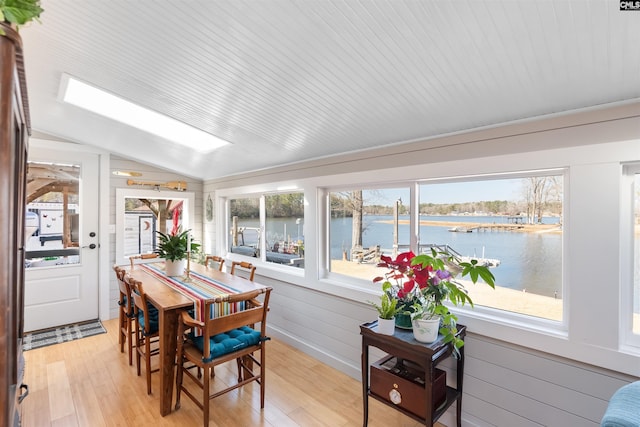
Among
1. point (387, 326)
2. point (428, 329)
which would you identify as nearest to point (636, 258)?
point (428, 329)

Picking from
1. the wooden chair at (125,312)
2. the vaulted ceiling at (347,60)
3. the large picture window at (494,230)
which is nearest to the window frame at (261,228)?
the large picture window at (494,230)

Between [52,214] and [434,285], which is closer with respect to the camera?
[434,285]

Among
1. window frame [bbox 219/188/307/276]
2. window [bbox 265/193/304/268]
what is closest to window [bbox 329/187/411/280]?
window frame [bbox 219/188/307/276]

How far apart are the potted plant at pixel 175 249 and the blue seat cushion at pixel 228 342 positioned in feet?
3.00

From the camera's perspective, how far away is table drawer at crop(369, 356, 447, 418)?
66.4 inches

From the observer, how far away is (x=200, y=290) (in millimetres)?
2395

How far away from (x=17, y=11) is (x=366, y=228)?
241cm

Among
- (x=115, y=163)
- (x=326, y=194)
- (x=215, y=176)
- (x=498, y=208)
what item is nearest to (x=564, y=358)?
(x=498, y=208)

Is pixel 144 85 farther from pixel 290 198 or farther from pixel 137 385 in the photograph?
pixel 137 385

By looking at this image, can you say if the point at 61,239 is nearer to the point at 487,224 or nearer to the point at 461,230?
the point at 461,230

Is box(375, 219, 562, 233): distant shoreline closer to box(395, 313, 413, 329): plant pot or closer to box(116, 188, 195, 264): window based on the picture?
box(395, 313, 413, 329): plant pot

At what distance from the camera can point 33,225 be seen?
141 inches

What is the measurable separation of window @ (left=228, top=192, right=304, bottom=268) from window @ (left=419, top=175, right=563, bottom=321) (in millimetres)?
1621

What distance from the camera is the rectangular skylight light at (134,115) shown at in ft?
8.23
